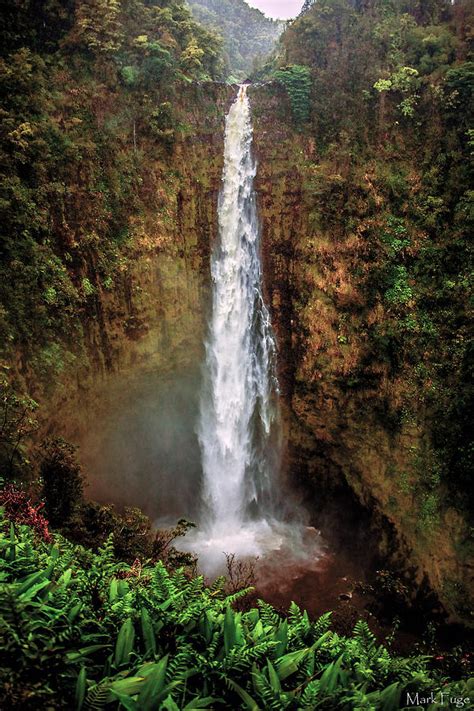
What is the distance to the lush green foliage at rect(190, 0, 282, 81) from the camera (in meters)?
33.9

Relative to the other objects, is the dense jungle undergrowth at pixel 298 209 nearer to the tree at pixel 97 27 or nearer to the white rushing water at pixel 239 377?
the tree at pixel 97 27

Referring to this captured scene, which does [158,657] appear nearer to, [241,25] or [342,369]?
[342,369]

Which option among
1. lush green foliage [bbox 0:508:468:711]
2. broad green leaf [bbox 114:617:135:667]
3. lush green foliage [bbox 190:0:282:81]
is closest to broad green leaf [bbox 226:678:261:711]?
lush green foliage [bbox 0:508:468:711]

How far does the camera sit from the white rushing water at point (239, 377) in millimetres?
15438

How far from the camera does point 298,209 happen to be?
1547cm

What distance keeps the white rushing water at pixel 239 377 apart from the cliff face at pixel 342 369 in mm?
565

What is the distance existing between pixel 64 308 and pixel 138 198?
188 inches

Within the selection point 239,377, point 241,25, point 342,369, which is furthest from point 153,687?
point 241,25

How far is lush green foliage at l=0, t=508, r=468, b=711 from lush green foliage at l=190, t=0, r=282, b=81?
37476mm

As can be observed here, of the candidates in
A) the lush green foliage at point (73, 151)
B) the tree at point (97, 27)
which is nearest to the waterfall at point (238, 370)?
the lush green foliage at point (73, 151)

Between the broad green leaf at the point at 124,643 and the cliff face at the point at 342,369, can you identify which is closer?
the broad green leaf at the point at 124,643

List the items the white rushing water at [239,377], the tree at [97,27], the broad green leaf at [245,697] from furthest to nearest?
the white rushing water at [239,377] < the tree at [97,27] < the broad green leaf at [245,697]

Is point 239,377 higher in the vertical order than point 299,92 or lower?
lower

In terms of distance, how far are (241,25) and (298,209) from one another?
30393mm
